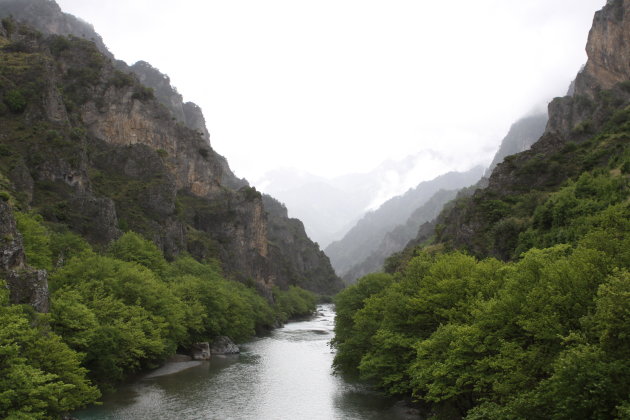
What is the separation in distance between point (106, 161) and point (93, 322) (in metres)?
76.0

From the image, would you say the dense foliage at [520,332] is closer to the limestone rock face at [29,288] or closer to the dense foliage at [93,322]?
the dense foliage at [93,322]

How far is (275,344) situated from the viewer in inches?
3302

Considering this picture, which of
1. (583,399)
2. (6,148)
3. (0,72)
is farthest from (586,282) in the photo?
(0,72)

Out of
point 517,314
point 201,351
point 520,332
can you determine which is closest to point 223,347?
point 201,351

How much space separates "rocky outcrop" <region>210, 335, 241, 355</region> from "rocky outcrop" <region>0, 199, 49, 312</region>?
3817cm

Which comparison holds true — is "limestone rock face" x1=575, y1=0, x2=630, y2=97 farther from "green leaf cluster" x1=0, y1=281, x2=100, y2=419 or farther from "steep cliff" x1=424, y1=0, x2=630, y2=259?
"green leaf cluster" x1=0, y1=281, x2=100, y2=419

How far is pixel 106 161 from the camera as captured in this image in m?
108

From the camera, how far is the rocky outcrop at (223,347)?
70.4 metres

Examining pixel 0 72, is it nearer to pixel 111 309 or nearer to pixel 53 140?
pixel 53 140

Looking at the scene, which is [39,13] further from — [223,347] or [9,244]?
[9,244]

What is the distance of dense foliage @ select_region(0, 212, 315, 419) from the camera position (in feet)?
82.8

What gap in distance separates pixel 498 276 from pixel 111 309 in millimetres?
31644

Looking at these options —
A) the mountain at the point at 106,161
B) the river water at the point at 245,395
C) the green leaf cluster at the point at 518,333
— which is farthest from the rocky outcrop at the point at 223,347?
the green leaf cluster at the point at 518,333

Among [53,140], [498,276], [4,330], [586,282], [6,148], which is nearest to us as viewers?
[586,282]
